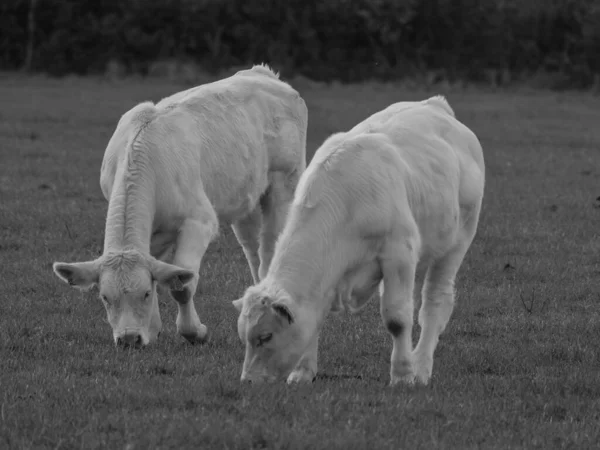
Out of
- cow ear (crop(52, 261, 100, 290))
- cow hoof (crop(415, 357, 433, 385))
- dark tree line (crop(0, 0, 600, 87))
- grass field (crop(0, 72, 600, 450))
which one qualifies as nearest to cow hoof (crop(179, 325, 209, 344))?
grass field (crop(0, 72, 600, 450))

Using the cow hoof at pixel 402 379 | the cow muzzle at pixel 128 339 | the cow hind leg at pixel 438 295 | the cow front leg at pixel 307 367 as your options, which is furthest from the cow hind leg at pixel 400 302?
the cow muzzle at pixel 128 339

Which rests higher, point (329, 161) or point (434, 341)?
point (329, 161)

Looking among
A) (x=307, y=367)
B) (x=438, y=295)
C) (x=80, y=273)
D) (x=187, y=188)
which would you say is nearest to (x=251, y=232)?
(x=187, y=188)

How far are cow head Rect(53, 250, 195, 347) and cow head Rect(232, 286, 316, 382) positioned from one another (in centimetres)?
163

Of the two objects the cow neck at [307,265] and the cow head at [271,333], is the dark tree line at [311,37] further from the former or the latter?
the cow head at [271,333]

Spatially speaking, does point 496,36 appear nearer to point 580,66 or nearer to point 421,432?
point 580,66

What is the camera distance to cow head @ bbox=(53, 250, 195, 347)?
27.3 feet

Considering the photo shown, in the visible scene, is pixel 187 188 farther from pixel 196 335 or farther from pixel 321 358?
pixel 321 358

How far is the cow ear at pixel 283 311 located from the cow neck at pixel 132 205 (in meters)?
2.19

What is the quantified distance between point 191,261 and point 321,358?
4.66ft

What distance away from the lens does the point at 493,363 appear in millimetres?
8422

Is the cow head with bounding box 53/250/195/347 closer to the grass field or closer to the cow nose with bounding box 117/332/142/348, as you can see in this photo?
the cow nose with bounding box 117/332/142/348

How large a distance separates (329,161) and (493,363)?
→ 2.09m

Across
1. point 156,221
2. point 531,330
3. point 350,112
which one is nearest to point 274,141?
point 156,221
